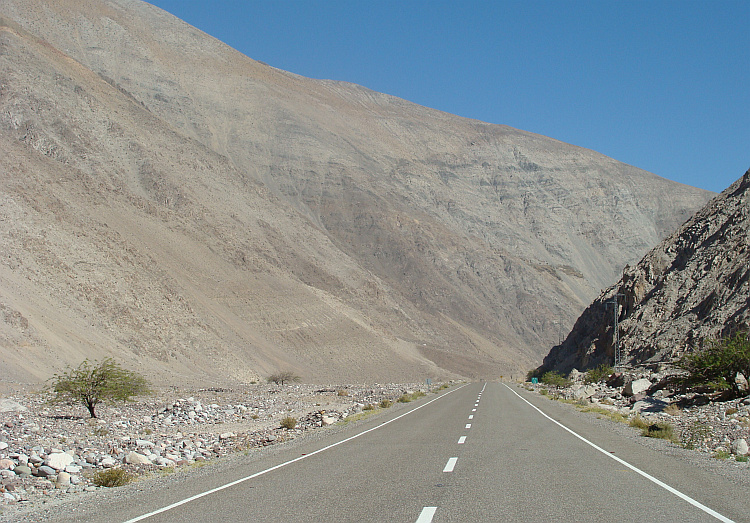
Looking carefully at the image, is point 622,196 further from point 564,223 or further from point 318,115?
point 318,115

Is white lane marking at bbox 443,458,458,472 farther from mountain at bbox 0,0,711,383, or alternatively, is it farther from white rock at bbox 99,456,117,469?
mountain at bbox 0,0,711,383

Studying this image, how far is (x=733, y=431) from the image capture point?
14.5 metres

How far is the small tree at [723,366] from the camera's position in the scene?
21.2 m

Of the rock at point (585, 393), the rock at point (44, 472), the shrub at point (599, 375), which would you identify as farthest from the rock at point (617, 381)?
the rock at point (44, 472)

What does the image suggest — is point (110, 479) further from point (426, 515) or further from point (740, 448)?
point (740, 448)

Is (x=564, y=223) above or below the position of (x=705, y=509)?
above

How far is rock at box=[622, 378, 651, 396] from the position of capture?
93.6ft

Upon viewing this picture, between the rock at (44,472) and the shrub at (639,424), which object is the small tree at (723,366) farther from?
the rock at (44,472)

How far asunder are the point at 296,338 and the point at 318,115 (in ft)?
254

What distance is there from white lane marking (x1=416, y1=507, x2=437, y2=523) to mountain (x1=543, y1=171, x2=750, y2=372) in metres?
29.7

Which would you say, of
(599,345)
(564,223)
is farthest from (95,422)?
(564,223)

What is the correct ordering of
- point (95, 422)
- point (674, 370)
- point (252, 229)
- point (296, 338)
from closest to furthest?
point (95, 422) → point (674, 370) → point (296, 338) → point (252, 229)

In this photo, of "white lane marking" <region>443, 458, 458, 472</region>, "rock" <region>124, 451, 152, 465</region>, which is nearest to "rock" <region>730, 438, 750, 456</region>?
"white lane marking" <region>443, 458, 458, 472</region>

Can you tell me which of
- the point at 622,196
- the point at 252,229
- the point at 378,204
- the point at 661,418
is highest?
the point at 622,196
